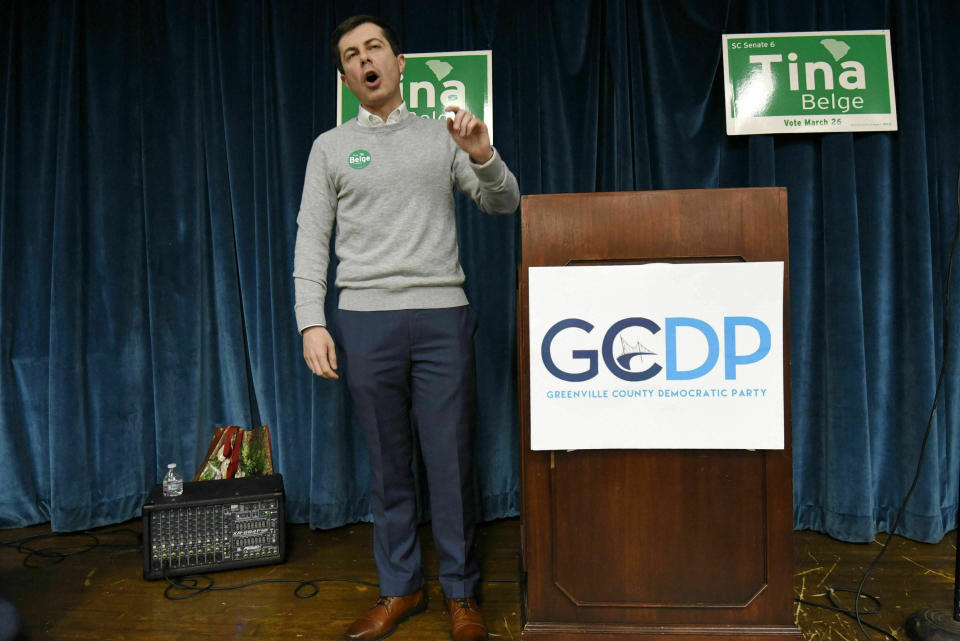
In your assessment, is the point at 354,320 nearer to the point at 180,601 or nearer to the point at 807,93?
the point at 180,601

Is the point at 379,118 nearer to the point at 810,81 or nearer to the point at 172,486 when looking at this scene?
the point at 172,486

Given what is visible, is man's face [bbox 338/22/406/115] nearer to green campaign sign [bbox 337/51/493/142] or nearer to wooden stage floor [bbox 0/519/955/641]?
green campaign sign [bbox 337/51/493/142]

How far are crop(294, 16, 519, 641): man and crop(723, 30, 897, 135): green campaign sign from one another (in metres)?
1.25

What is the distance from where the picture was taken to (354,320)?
1.59 m

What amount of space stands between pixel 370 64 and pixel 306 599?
1520mm

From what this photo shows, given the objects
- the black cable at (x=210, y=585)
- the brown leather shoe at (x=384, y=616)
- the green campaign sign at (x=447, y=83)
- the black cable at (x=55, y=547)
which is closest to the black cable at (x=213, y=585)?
the black cable at (x=210, y=585)

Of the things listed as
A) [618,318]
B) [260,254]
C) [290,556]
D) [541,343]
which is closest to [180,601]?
[290,556]

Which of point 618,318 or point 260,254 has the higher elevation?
point 260,254

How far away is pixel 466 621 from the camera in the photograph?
1.56 meters

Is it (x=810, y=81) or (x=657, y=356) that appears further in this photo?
(x=810, y=81)

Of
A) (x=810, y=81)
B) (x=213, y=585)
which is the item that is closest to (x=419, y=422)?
(x=213, y=585)

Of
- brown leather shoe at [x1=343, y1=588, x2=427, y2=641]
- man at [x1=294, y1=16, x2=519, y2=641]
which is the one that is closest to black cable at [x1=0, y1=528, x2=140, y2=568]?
brown leather shoe at [x1=343, y1=588, x2=427, y2=641]

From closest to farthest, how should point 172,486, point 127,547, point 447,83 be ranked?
point 172,486 < point 127,547 < point 447,83

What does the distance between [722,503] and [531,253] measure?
685 mm
